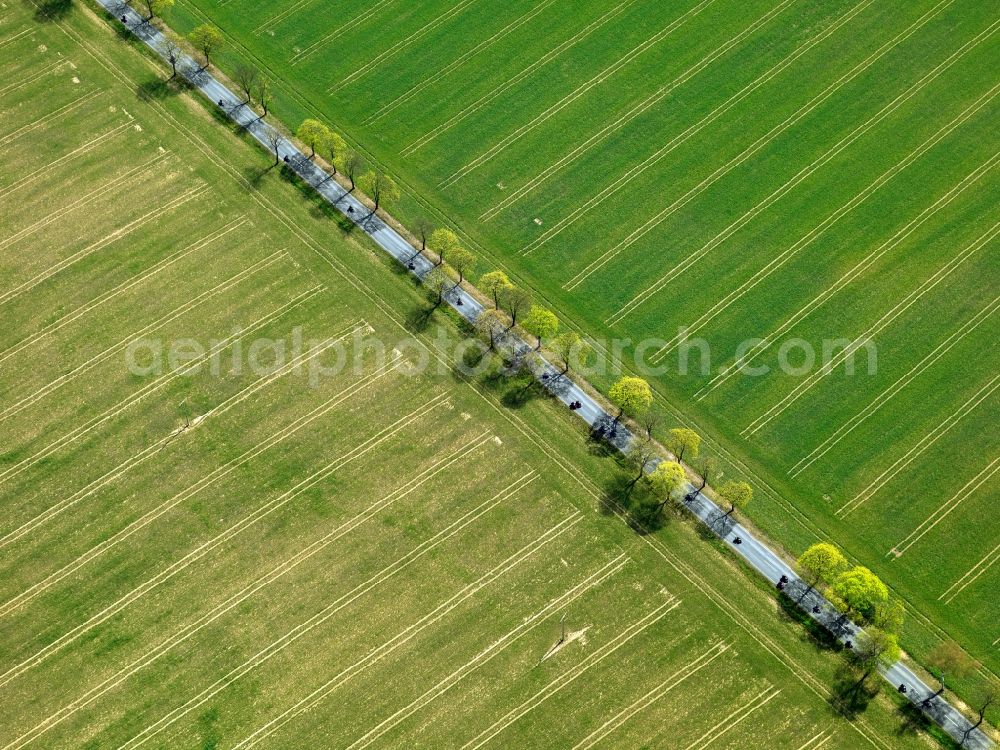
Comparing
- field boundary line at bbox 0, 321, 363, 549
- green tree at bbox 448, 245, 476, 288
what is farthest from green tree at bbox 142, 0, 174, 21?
Result: green tree at bbox 448, 245, 476, 288

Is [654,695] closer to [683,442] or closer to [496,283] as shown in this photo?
[683,442]

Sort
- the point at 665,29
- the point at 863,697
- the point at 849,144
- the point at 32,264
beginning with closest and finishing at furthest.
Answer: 1. the point at 863,697
2. the point at 32,264
3. the point at 849,144
4. the point at 665,29

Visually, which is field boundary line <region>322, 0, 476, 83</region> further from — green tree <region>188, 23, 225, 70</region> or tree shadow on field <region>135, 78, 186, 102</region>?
tree shadow on field <region>135, 78, 186, 102</region>

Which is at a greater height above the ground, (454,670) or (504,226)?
(504,226)

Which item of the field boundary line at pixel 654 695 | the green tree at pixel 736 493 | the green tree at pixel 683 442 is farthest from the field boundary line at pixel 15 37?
the field boundary line at pixel 654 695

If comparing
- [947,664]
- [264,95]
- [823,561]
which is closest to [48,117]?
[264,95]

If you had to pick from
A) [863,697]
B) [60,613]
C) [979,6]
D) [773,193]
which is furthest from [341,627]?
[979,6]

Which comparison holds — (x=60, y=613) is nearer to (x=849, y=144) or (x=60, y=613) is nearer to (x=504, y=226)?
(x=504, y=226)
